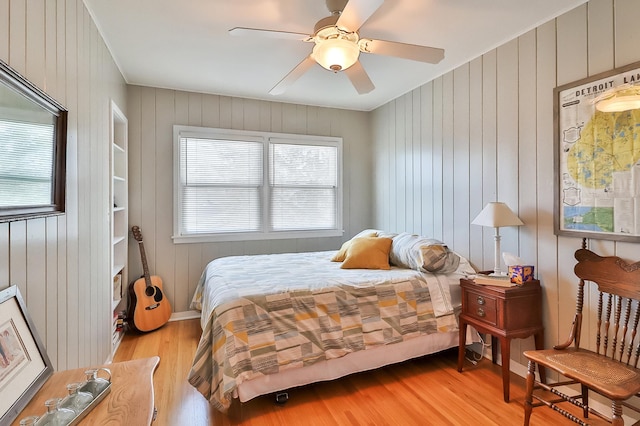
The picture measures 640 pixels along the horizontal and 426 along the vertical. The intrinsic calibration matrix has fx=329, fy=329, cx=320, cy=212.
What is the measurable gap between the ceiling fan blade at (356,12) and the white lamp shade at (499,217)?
1.59 m

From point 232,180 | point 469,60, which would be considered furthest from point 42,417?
point 469,60

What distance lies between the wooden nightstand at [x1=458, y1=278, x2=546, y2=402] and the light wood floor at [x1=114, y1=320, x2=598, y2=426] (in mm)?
215

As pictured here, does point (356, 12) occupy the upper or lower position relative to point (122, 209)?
upper

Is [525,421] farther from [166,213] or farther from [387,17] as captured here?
[166,213]

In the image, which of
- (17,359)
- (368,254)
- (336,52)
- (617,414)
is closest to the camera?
(17,359)

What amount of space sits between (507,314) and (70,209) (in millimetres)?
2696

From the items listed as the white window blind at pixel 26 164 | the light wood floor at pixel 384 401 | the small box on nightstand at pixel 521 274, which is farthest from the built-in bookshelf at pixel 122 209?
the small box on nightstand at pixel 521 274

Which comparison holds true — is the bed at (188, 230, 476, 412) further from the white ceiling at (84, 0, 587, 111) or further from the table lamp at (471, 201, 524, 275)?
the white ceiling at (84, 0, 587, 111)

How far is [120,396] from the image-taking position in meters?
1.04

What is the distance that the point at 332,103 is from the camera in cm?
416

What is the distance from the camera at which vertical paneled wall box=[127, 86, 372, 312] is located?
11.6ft

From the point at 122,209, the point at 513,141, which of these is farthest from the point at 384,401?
the point at 122,209

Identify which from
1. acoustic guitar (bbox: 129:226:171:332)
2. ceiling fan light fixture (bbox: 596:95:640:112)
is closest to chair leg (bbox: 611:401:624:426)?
ceiling fan light fixture (bbox: 596:95:640:112)

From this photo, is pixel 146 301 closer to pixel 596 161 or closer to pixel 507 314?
pixel 507 314
